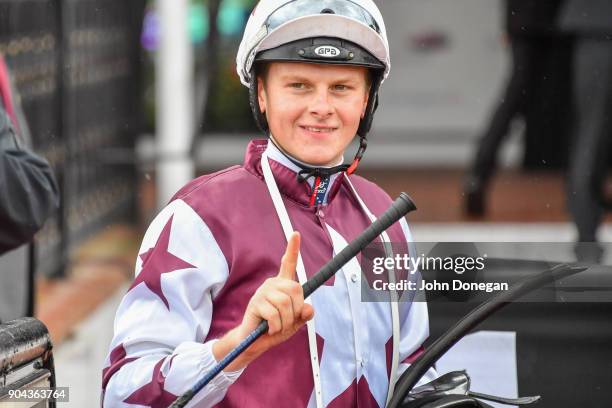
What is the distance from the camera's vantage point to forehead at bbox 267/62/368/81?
1808mm

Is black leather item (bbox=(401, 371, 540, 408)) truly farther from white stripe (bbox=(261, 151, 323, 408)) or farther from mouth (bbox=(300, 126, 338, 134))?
mouth (bbox=(300, 126, 338, 134))

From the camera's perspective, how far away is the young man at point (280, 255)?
5.70 feet

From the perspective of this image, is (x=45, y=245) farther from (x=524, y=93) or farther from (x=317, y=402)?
(x=317, y=402)

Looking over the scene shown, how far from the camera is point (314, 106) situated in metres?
1.82

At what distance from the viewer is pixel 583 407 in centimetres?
177

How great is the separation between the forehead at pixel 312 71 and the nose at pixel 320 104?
21 millimetres

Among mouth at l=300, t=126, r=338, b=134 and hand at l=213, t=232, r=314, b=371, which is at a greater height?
mouth at l=300, t=126, r=338, b=134

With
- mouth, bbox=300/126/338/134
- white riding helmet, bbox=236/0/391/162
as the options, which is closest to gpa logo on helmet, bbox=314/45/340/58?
→ white riding helmet, bbox=236/0/391/162

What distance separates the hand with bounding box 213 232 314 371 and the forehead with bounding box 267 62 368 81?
34cm

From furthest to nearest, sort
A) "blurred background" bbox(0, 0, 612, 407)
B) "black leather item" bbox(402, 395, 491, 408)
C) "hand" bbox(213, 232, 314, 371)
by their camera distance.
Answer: "blurred background" bbox(0, 0, 612, 407)
"black leather item" bbox(402, 395, 491, 408)
"hand" bbox(213, 232, 314, 371)

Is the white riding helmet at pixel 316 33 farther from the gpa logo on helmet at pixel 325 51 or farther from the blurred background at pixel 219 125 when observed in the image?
the blurred background at pixel 219 125

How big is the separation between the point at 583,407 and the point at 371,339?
312 mm

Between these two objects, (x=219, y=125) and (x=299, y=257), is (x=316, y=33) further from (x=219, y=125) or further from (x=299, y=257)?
(x=219, y=125)

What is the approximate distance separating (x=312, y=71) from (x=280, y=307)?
0.42 meters
